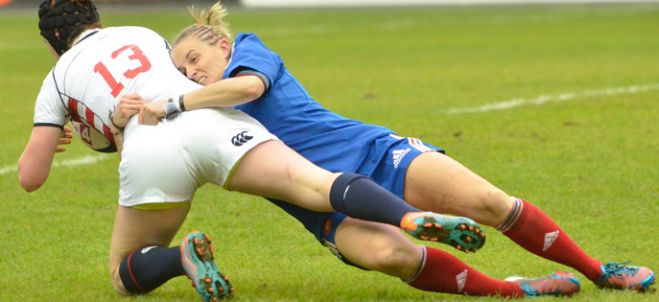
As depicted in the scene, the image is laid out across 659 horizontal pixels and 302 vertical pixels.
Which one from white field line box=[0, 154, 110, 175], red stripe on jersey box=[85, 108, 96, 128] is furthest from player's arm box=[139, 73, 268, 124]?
white field line box=[0, 154, 110, 175]

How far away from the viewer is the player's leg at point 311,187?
519 centimetres

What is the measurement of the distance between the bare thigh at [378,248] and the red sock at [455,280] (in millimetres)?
63

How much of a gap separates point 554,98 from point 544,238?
7.13 meters

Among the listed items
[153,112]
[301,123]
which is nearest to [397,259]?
[301,123]

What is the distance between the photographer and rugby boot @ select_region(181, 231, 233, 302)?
521 cm

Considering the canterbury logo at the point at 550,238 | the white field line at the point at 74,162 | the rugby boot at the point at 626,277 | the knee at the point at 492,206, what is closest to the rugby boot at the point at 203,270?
the knee at the point at 492,206

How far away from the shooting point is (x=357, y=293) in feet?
18.6

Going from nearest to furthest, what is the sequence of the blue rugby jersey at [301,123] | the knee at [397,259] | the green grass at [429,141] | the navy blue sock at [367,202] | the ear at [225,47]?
the navy blue sock at [367,202]
the knee at [397,259]
the blue rugby jersey at [301,123]
the ear at [225,47]
the green grass at [429,141]

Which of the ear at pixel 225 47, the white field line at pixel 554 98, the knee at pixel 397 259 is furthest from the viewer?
the white field line at pixel 554 98

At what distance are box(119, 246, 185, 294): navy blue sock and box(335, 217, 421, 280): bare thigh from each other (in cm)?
66

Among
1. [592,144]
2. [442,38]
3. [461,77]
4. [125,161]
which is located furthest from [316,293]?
[442,38]

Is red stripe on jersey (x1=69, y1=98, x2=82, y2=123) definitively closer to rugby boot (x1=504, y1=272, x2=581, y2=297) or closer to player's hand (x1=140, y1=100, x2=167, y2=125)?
player's hand (x1=140, y1=100, x2=167, y2=125)

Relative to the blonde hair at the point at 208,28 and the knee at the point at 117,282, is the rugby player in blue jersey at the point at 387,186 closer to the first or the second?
the blonde hair at the point at 208,28

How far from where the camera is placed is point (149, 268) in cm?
549
